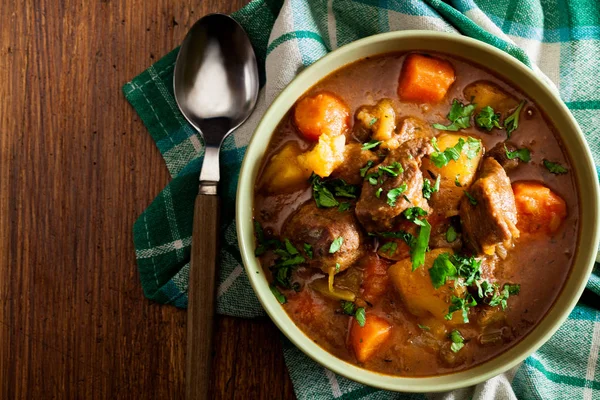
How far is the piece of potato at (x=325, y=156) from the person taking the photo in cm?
241

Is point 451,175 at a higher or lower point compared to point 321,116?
lower

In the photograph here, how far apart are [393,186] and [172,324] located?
1314 millimetres

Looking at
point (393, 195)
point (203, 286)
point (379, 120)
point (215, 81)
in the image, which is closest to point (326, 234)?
point (393, 195)

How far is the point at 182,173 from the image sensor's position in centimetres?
289

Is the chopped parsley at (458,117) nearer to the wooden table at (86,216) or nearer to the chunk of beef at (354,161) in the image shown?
the chunk of beef at (354,161)

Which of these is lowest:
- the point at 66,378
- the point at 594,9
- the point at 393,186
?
the point at 66,378

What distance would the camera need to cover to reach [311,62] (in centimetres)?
279

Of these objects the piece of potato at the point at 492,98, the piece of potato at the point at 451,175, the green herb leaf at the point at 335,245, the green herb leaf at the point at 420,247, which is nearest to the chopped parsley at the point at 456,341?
the green herb leaf at the point at 420,247

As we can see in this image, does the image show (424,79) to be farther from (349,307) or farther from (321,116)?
(349,307)

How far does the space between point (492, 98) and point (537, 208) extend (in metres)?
0.49

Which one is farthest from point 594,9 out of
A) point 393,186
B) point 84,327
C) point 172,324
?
point 84,327

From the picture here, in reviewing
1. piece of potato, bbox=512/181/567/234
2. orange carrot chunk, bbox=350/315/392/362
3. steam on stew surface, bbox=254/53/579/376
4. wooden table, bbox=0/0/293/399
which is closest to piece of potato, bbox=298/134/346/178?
steam on stew surface, bbox=254/53/579/376

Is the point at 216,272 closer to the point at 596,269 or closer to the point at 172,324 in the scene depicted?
the point at 172,324

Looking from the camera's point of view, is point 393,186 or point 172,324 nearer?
point 393,186
